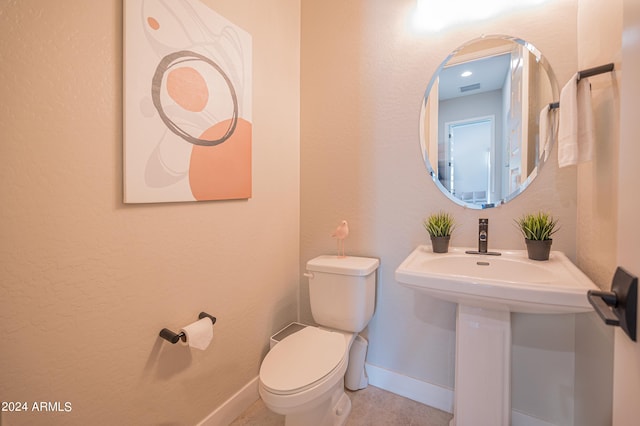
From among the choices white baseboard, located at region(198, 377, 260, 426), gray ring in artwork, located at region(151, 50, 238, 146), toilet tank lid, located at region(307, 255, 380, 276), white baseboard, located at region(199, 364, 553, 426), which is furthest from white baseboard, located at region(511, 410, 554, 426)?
gray ring in artwork, located at region(151, 50, 238, 146)

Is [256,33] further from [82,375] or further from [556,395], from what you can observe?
[556,395]

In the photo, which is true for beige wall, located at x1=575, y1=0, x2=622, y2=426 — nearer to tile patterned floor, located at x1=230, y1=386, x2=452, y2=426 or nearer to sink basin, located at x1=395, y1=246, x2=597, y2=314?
sink basin, located at x1=395, y1=246, x2=597, y2=314

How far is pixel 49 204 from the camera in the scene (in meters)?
0.85

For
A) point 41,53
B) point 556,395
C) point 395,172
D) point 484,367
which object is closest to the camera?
point 41,53

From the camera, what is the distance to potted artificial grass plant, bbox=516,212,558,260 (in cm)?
118

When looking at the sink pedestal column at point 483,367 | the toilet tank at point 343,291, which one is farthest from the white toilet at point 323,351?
the sink pedestal column at point 483,367

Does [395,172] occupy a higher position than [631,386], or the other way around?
[395,172]

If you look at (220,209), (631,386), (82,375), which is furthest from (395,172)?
(82,375)

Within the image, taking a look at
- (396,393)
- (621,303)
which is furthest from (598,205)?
(396,393)

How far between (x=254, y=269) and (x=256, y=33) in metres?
1.39

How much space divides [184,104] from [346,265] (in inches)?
44.7

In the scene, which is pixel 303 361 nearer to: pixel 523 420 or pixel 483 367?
pixel 483 367

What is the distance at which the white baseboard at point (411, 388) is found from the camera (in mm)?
1490

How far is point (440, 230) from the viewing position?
1415 mm
